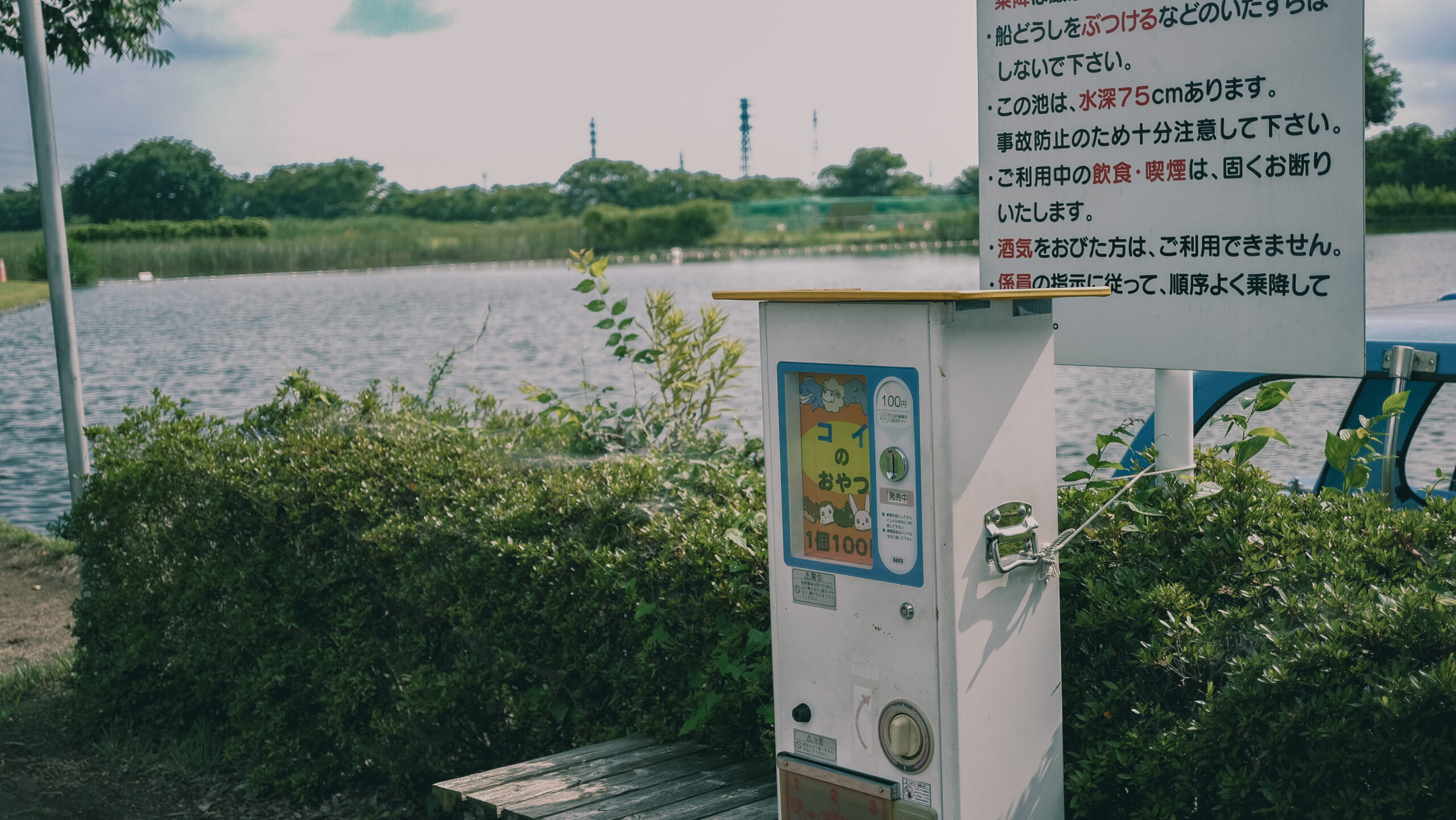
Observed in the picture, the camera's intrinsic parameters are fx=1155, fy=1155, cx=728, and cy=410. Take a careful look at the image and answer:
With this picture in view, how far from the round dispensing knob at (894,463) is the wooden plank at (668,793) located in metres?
1.17

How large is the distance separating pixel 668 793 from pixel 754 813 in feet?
0.90

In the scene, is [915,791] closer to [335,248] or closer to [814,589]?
[814,589]

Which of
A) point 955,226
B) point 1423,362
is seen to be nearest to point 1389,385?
point 1423,362

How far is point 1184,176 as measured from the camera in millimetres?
3123

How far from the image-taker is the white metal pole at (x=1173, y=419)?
3203 mm

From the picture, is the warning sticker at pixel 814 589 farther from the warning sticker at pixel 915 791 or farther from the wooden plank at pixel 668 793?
the wooden plank at pixel 668 793


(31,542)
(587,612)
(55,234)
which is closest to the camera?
(587,612)

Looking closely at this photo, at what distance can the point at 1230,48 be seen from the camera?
9.92ft

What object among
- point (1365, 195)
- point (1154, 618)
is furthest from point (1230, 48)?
point (1154, 618)

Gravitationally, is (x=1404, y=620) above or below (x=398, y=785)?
above

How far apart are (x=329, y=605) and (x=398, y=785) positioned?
78 centimetres

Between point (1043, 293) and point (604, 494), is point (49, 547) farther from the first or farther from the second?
point (1043, 293)

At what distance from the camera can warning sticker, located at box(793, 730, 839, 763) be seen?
2492 mm

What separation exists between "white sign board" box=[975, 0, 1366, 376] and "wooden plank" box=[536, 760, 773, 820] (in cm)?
153
